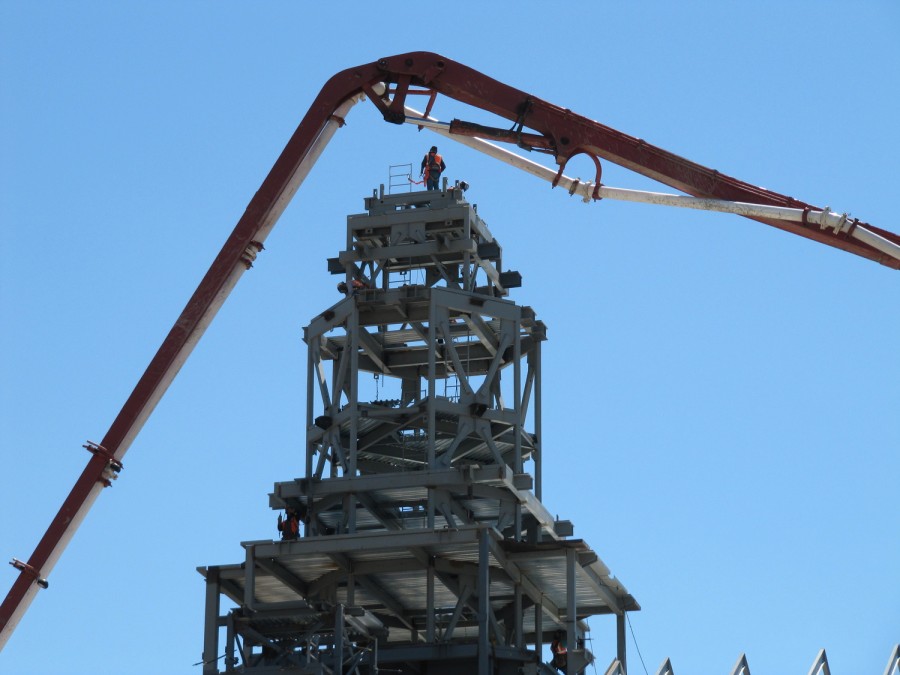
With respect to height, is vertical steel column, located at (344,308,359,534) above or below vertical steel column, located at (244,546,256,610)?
above

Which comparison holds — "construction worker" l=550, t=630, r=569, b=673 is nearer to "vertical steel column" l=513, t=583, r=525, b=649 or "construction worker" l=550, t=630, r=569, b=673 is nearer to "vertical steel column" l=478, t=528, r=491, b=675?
"vertical steel column" l=513, t=583, r=525, b=649

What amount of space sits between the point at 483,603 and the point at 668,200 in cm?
1793

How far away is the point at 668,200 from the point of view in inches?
3551

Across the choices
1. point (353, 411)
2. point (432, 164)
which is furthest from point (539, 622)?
point (432, 164)

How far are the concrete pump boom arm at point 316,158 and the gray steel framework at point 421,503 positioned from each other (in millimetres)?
3905

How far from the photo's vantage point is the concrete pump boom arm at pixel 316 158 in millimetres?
90312

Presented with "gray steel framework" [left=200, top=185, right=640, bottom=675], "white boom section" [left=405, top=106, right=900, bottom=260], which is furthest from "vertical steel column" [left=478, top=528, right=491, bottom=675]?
"white boom section" [left=405, top=106, right=900, bottom=260]

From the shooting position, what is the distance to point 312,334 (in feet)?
299

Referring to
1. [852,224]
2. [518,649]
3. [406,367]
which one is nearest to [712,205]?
[852,224]

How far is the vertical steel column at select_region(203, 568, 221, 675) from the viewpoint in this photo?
84.1 metres

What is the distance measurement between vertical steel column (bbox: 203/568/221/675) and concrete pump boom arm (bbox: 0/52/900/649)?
7.23 meters

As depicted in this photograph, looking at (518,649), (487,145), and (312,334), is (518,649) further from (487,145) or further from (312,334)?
(487,145)

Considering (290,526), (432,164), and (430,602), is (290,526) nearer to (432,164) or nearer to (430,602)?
(430,602)

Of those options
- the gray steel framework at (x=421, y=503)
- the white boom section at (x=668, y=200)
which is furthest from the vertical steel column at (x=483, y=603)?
the white boom section at (x=668, y=200)
